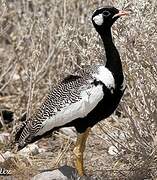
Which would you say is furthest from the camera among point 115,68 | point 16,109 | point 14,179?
point 16,109

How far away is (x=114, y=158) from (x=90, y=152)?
0.43 metres

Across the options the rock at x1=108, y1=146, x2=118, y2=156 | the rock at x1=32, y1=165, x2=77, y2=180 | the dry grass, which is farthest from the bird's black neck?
the rock at x1=108, y1=146, x2=118, y2=156

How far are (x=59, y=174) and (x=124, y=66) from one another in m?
0.87

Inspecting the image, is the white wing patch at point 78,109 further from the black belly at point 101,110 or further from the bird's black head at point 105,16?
the bird's black head at point 105,16

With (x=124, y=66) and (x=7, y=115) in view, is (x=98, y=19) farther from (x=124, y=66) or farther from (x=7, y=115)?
(x=7, y=115)

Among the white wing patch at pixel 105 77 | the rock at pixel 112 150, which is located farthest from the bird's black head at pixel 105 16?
the rock at pixel 112 150

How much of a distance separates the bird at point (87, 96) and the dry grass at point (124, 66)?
0.17 metres

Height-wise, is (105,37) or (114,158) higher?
(105,37)

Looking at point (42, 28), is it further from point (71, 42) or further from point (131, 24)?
point (131, 24)

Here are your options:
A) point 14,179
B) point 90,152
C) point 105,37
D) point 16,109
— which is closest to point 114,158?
point 90,152

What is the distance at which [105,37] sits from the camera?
4469mm

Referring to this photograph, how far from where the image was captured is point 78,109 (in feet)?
14.2

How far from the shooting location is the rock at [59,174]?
454 cm

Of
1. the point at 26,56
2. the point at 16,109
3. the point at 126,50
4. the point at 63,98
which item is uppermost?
the point at 126,50
